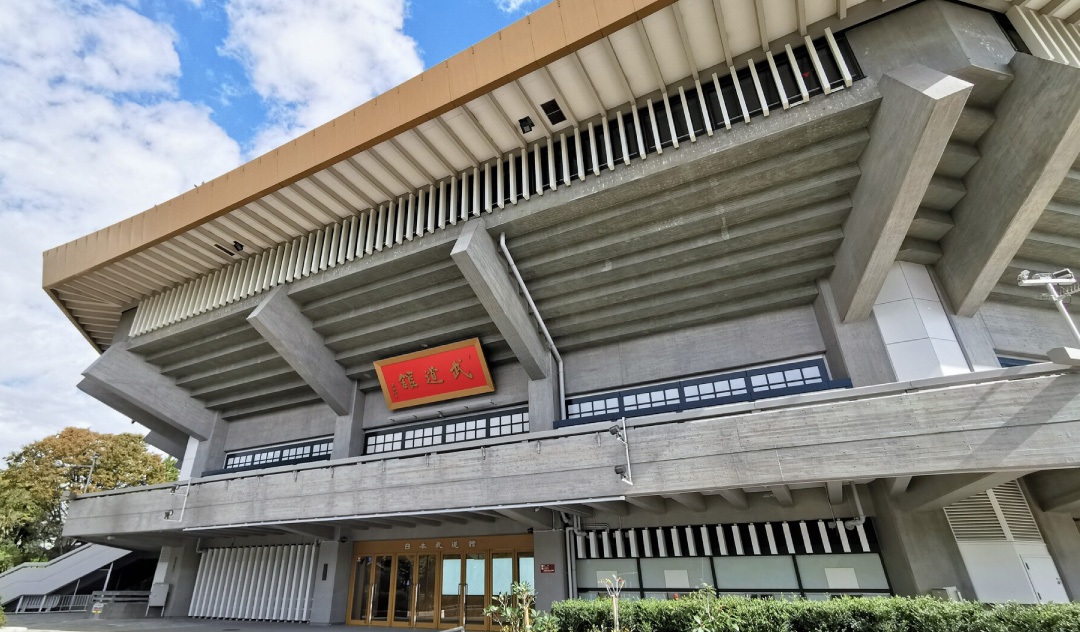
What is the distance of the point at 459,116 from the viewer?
1132 cm

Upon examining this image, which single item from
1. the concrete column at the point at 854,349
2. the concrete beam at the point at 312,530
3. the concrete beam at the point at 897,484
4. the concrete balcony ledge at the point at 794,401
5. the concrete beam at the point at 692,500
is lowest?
the concrete beam at the point at 897,484

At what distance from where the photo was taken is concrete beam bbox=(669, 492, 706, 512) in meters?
10.0

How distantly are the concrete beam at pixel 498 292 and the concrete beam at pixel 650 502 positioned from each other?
447cm

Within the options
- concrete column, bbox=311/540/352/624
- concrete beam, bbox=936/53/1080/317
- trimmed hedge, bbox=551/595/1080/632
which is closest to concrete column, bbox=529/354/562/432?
trimmed hedge, bbox=551/595/1080/632

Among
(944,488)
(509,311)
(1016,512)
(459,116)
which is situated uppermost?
(459,116)

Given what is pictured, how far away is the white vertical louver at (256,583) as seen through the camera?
16.0 meters

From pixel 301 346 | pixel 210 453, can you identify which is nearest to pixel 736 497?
pixel 301 346

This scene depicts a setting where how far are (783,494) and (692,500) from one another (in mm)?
1765

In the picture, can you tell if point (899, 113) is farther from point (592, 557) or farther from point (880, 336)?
point (592, 557)

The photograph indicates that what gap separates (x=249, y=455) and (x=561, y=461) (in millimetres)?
14755

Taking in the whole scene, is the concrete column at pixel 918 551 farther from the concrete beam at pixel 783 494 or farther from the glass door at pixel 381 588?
the glass door at pixel 381 588

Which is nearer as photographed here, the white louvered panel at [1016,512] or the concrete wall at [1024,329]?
the white louvered panel at [1016,512]

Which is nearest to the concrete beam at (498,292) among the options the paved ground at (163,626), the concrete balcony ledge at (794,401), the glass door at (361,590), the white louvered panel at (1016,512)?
the concrete balcony ledge at (794,401)

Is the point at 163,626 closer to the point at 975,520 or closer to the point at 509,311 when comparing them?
the point at 509,311
